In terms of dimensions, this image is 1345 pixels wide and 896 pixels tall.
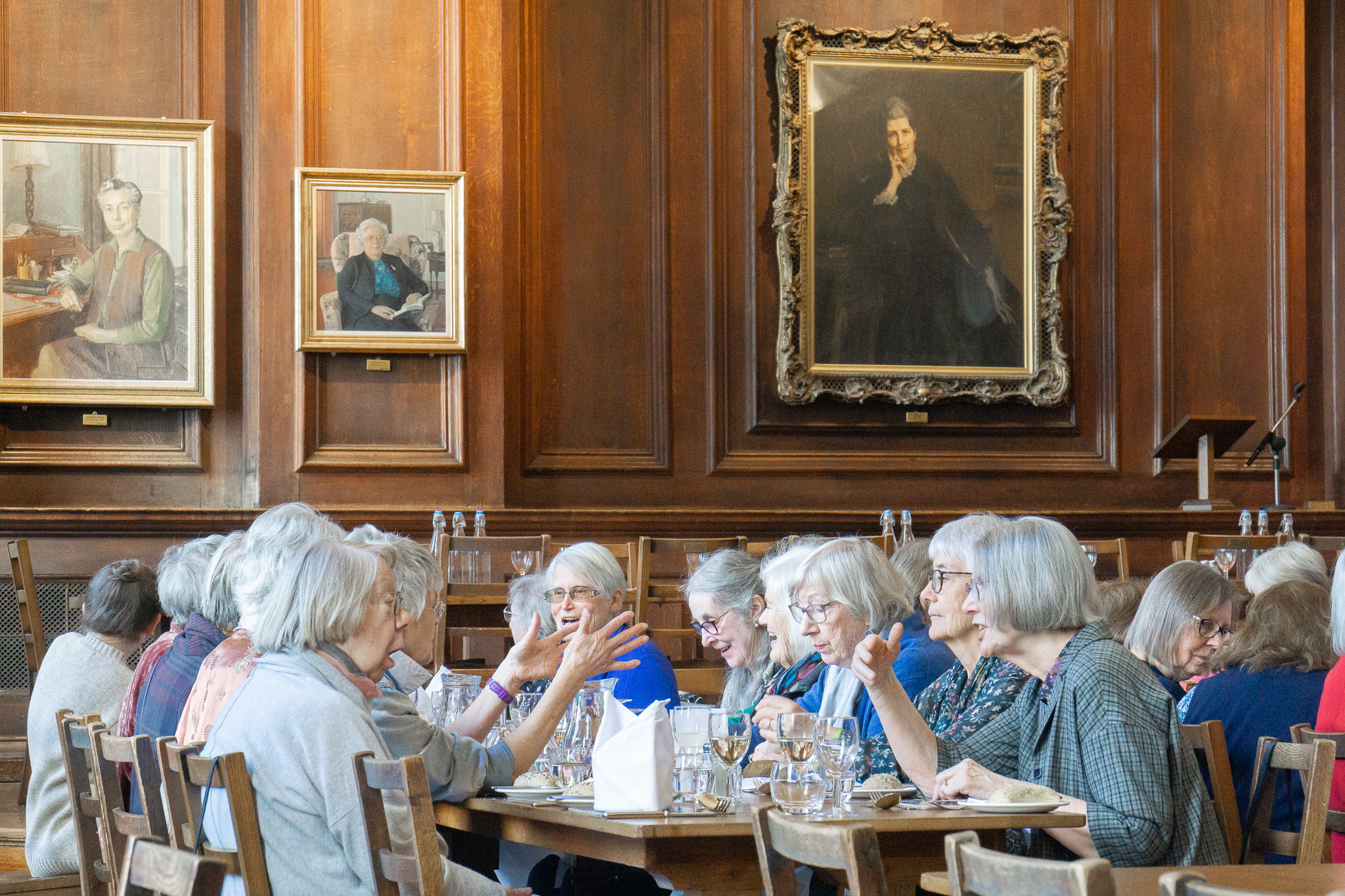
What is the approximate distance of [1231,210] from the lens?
9.04 m

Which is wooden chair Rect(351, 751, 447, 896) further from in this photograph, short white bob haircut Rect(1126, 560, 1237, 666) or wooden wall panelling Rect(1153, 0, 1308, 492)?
wooden wall panelling Rect(1153, 0, 1308, 492)

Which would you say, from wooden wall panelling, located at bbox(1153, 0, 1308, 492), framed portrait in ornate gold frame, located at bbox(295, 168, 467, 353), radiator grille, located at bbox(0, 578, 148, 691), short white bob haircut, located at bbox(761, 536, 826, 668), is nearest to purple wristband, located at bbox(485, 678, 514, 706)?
short white bob haircut, located at bbox(761, 536, 826, 668)

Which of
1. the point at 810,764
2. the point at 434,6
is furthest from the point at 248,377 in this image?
the point at 810,764

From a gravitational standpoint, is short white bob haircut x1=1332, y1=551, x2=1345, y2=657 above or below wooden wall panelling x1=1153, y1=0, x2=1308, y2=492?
below

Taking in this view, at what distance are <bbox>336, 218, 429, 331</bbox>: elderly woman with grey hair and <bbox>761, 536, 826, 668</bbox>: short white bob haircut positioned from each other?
3867 millimetres

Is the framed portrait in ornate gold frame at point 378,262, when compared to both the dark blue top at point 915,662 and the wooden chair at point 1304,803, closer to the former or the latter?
the dark blue top at point 915,662

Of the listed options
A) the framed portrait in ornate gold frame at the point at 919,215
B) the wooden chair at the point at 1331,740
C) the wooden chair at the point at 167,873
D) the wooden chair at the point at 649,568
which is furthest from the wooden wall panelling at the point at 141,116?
the wooden chair at the point at 167,873

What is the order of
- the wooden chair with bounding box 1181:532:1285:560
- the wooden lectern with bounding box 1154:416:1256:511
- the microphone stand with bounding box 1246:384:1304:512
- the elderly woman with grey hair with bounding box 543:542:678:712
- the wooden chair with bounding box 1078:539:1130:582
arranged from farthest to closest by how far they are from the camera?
the microphone stand with bounding box 1246:384:1304:512 < the wooden lectern with bounding box 1154:416:1256:511 < the wooden chair with bounding box 1078:539:1130:582 < the wooden chair with bounding box 1181:532:1285:560 < the elderly woman with grey hair with bounding box 543:542:678:712

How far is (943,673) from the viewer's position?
3.82m

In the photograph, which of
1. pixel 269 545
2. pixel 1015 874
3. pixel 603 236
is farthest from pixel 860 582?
pixel 603 236

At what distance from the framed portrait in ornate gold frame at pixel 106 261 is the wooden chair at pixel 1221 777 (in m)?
5.69

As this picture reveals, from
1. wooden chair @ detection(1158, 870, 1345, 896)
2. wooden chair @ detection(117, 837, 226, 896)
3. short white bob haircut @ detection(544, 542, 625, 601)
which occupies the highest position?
short white bob haircut @ detection(544, 542, 625, 601)

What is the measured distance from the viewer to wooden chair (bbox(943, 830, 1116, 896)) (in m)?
1.65

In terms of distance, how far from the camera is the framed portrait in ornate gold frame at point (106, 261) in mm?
7539
